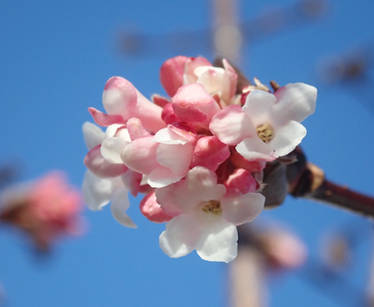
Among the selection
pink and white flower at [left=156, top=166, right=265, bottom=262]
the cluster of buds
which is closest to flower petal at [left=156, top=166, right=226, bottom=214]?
pink and white flower at [left=156, top=166, right=265, bottom=262]

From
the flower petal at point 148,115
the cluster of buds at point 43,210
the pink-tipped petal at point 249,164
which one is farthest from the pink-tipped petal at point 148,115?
the cluster of buds at point 43,210

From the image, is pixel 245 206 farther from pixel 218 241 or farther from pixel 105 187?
pixel 105 187

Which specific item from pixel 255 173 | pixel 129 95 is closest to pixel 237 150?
pixel 255 173

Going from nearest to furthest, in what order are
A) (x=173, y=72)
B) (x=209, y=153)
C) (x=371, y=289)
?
(x=209, y=153), (x=173, y=72), (x=371, y=289)

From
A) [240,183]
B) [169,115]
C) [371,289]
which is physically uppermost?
[169,115]

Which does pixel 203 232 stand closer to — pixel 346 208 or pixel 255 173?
pixel 255 173

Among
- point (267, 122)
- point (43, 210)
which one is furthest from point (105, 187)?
point (43, 210)

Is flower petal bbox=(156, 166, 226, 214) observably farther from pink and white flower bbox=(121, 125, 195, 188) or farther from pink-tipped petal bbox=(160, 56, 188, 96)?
pink-tipped petal bbox=(160, 56, 188, 96)
